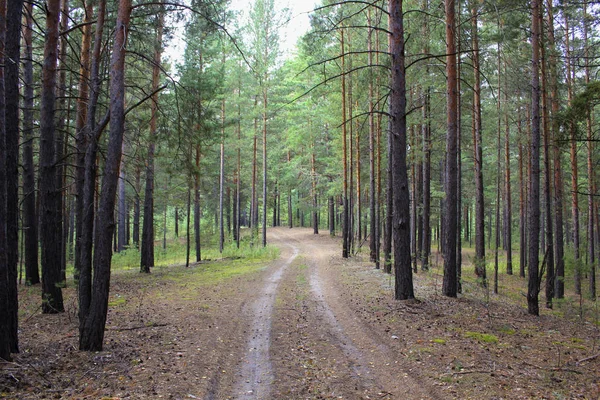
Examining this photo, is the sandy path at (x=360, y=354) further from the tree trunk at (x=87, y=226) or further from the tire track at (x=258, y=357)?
the tree trunk at (x=87, y=226)

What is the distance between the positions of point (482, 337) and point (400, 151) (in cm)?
438

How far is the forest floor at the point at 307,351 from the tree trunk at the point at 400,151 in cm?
73

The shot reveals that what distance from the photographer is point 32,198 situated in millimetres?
12195

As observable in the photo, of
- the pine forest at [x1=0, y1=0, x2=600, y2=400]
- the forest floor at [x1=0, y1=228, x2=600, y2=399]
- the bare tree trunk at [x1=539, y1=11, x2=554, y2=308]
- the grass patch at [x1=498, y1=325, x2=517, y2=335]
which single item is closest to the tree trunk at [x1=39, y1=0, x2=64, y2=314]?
the pine forest at [x1=0, y1=0, x2=600, y2=400]

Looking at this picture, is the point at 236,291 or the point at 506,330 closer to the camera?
the point at 506,330

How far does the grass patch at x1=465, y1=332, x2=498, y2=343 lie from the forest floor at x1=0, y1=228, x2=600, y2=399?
0.05m

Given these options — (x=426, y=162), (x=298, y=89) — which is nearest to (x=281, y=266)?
(x=426, y=162)

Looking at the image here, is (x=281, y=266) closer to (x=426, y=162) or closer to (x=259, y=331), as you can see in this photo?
(x=426, y=162)

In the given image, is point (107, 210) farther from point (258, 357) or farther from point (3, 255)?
point (258, 357)

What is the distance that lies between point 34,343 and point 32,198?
7.72 meters

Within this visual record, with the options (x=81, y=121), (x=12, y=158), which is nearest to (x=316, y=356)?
(x=12, y=158)

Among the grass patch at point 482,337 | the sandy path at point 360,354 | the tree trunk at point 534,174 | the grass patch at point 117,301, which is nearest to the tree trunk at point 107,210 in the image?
the sandy path at point 360,354

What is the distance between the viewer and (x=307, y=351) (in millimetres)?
6293

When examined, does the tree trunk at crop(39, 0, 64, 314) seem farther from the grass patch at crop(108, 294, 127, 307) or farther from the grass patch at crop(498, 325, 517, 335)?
the grass patch at crop(498, 325, 517, 335)
